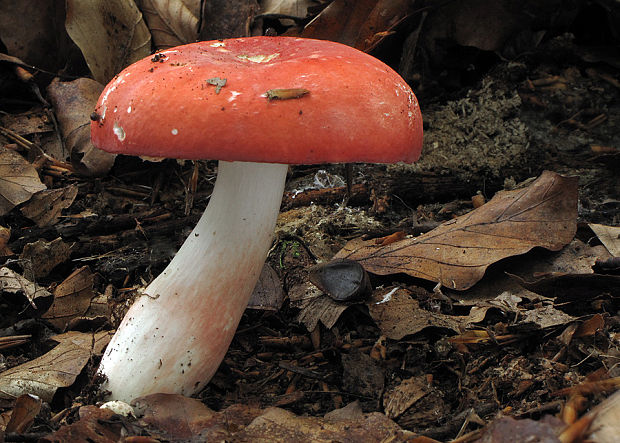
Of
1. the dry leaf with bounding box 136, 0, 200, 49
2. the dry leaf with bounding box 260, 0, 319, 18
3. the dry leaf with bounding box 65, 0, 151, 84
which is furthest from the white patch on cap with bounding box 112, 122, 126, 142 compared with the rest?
the dry leaf with bounding box 260, 0, 319, 18

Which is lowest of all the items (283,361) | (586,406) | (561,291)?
(283,361)

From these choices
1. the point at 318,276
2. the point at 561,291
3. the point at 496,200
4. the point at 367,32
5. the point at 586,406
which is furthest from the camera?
the point at 367,32

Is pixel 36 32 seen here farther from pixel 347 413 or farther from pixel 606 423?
pixel 606 423

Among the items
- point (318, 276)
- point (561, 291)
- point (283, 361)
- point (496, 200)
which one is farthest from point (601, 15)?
point (283, 361)

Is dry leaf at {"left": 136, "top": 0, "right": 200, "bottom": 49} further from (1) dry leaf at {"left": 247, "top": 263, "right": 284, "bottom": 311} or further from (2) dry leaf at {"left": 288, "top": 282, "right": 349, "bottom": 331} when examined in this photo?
(2) dry leaf at {"left": 288, "top": 282, "right": 349, "bottom": 331}

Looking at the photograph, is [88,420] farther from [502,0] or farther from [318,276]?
[502,0]

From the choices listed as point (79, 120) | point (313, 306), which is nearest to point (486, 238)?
point (313, 306)

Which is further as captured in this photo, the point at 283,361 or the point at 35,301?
the point at 35,301
